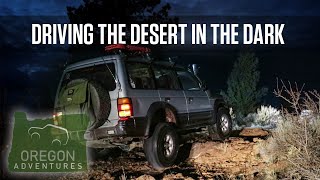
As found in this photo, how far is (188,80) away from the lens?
897cm

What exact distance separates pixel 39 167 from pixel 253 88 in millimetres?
→ 13111

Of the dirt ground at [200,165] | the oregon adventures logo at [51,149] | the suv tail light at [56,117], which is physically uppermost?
the suv tail light at [56,117]

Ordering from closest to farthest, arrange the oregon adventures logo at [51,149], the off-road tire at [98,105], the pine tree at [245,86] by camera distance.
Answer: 1. the off-road tire at [98,105]
2. the oregon adventures logo at [51,149]
3. the pine tree at [245,86]

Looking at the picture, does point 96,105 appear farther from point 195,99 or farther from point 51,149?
point 195,99

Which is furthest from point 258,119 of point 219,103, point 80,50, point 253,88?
point 80,50

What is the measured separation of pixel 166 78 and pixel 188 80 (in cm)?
122

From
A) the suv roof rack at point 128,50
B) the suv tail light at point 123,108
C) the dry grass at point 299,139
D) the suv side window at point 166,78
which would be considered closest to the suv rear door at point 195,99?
the suv side window at point 166,78

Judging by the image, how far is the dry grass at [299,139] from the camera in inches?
211

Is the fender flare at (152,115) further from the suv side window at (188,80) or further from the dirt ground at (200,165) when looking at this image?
the suv side window at (188,80)

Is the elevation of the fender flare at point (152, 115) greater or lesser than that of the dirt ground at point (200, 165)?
greater

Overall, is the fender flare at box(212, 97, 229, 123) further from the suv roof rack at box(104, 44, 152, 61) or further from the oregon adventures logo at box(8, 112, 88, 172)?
the oregon adventures logo at box(8, 112, 88, 172)

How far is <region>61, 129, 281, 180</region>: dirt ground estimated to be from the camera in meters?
6.07

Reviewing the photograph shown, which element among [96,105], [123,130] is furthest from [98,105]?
[123,130]

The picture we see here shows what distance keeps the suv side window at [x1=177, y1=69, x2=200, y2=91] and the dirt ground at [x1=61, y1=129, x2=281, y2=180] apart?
1.27m
